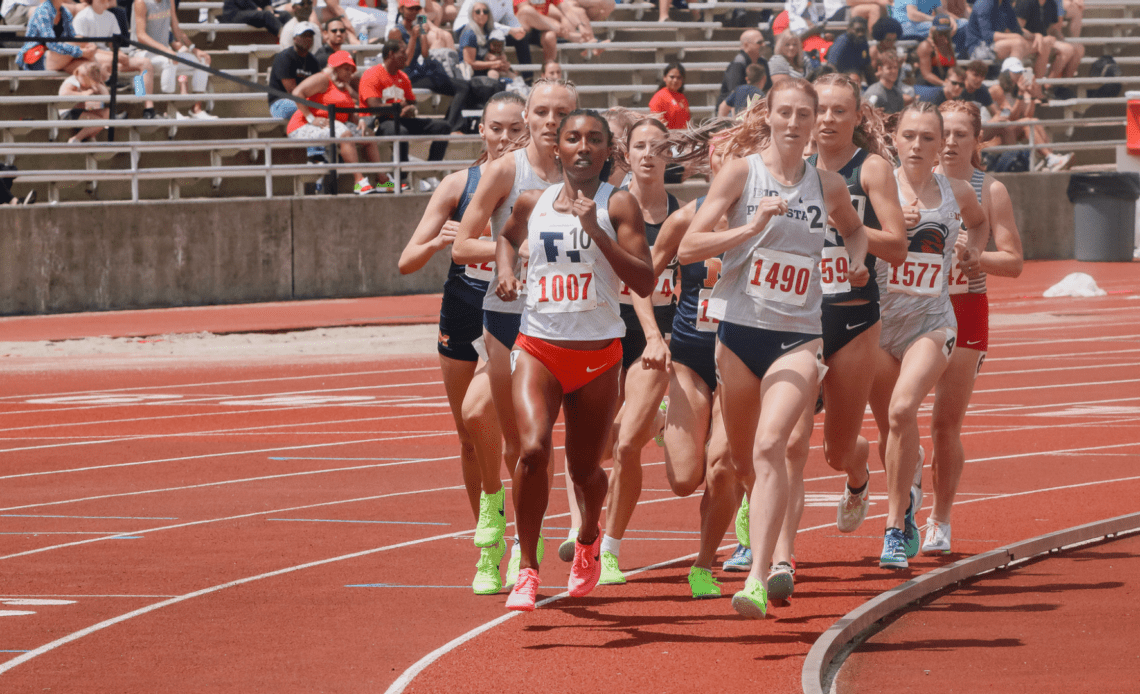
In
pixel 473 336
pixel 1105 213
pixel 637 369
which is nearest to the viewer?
pixel 637 369

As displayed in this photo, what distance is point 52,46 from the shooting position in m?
22.1

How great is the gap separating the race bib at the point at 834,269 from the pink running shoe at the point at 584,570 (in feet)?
4.60

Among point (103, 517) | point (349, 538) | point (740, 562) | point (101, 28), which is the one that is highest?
point (101, 28)

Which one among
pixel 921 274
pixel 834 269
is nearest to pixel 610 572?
pixel 834 269

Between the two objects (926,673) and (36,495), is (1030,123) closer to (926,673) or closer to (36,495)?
(36,495)

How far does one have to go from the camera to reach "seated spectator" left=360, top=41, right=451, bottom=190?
22.3 metres


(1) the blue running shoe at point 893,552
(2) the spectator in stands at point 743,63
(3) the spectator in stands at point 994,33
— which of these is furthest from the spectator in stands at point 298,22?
(1) the blue running shoe at point 893,552

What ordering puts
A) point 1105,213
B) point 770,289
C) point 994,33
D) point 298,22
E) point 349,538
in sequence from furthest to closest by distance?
1. point 994,33
2. point 1105,213
3. point 298,22
4. point 349,538
5. point 770,289

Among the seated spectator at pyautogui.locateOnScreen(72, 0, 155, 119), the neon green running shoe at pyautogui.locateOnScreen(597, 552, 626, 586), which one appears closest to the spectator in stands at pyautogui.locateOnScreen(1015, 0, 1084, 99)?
the seated spectator at pyautogui.locateOnScreen(72, 0, 155, 119)

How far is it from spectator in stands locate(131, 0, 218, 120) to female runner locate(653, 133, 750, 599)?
52.2ft

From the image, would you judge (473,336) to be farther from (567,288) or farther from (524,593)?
(524,593)

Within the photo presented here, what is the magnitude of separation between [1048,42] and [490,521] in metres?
24.1

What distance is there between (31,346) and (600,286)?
13.2m

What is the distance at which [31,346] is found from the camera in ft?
61.6
